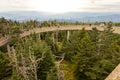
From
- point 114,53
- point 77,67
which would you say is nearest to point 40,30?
point 77,67

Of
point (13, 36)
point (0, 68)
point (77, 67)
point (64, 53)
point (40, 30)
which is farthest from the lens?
point (40, 30)

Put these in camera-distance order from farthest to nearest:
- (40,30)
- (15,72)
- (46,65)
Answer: (40,30)
(46,65)
(15,72)

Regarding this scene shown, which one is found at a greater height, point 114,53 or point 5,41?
point 114,53

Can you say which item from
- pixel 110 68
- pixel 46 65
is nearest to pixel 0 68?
pixel 46 65

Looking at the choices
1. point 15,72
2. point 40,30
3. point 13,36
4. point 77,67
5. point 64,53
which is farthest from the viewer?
point 40,30

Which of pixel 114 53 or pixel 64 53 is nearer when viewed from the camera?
pixel 114 53

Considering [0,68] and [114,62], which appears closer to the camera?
[114,62]

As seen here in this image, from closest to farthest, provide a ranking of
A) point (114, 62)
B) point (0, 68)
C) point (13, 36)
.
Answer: point (114, 62) < point (0, 68) < point (13, 36)

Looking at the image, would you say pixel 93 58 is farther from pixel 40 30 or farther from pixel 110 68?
pixel 40 30

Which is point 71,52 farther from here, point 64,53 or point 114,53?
point 114,53
